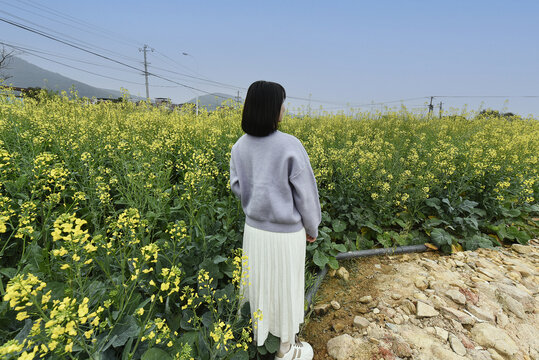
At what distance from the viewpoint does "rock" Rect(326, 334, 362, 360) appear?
1.90 meters

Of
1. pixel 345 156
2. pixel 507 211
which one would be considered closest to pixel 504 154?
pixel 507 211

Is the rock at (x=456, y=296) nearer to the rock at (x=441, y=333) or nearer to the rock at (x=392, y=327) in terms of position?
the rock at (x=441, y=333)

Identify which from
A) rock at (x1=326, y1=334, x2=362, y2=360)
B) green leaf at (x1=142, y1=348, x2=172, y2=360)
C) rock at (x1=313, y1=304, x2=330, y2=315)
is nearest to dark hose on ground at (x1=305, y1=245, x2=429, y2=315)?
rock at (x1=313, y1=304, x2=330, y2=315)

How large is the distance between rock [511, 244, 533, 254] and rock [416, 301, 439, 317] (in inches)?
89.4

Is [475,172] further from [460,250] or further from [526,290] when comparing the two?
[526,290]

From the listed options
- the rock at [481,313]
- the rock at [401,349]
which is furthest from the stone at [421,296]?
Answer: the rock at [401,349]

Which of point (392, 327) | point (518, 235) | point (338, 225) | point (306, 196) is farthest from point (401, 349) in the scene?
point (518, 235)

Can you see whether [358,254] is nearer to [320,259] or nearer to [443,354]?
[320,259]

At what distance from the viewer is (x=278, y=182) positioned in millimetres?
1470

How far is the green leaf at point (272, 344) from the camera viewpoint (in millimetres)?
1714

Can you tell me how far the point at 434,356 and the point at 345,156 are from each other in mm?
2346

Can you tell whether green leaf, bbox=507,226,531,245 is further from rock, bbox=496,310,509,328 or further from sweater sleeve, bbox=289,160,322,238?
sweater sleeve, bbox=289,160,322,238

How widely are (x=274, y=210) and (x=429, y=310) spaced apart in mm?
1926

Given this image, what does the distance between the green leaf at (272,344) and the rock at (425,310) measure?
1388 millimetres
